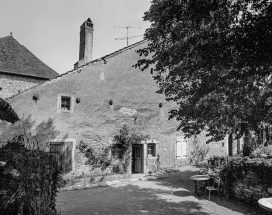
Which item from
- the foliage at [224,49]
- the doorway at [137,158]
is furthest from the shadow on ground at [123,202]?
the foliage at [224,49]

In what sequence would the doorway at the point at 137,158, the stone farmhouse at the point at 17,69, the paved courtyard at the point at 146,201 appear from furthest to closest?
the stone farmhouse at the point at 17,69
the doorway at the point at 137,158
the paved courtyard at the point at 146,201

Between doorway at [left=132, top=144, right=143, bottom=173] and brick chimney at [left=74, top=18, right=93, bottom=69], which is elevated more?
brick chimney at [left=74, top=18, right=93, bottom=69]

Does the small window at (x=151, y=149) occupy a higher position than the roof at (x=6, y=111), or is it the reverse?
the roof at (x=6, y=111)

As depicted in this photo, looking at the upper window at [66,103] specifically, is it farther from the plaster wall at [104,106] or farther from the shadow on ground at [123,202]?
the shadow on ground at [123,202]

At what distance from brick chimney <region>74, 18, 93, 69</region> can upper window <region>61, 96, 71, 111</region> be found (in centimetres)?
417

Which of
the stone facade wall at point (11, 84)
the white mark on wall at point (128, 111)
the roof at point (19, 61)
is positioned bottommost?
the white mark on wall at point (128, 111)

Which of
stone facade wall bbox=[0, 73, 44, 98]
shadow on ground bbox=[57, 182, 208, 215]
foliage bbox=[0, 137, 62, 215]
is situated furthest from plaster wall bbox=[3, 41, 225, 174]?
foliage bbox=[0, 137, 62, 215]

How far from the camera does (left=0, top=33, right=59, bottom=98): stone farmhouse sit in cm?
1443

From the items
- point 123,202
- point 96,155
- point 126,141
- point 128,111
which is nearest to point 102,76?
point 128,111

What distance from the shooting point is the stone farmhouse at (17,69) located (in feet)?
47.3

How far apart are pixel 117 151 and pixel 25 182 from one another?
8797mm

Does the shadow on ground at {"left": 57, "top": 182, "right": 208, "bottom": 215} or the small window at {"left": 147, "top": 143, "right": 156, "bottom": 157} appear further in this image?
the small window at {"left": 147, "top": 143, "right": 156, "bottom": 157}

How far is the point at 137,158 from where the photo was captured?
47.7ft

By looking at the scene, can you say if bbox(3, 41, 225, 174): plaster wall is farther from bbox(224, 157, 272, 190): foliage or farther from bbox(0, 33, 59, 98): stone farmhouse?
bbox(224, 157, 272, 190): foliage
